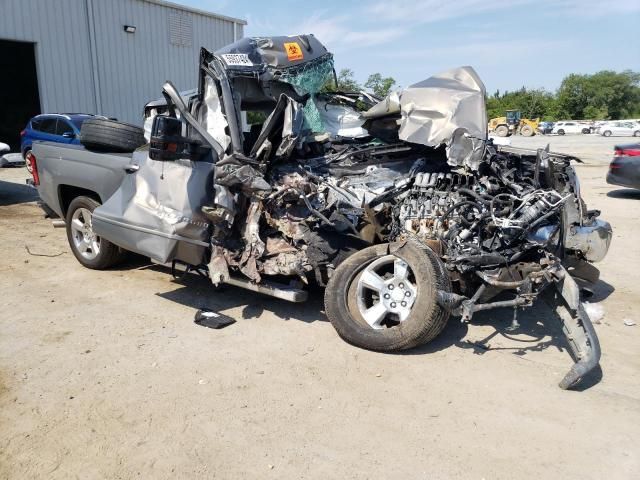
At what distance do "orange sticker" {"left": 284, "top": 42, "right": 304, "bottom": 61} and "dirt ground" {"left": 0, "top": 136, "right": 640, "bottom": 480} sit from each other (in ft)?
7.68

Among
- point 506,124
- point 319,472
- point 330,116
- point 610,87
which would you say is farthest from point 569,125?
point 319,472

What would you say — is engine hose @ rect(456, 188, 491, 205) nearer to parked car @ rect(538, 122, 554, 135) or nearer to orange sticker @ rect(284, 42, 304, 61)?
orange sticker @ rect(284, 42, 304, 61)

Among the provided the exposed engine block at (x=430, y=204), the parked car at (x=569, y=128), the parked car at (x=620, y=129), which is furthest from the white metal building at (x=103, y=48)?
the parked car at (x=569, y=128)

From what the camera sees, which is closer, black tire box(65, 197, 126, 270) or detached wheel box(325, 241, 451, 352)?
detached wheel box(325, 241, 451, 352)

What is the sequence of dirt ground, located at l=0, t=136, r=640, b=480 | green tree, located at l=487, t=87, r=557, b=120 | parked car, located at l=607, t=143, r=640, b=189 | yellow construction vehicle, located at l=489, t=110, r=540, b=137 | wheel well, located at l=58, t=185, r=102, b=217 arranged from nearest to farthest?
dirt ground, located at l=0, t=136, r=640, b=480, wheel well, located at l=58, t=185, r=102, b=217, parked car, located at l=607, t=143, r=640, b=189, yellow construction vehicle, located at l=489, t=110, r=540, b=137, green tree, located at l=487, t=87, r=557, b=120

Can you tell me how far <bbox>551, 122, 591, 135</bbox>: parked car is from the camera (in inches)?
1977

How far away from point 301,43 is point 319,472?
13.6 ft

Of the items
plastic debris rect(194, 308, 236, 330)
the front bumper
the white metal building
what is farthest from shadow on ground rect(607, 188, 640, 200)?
the white metal building

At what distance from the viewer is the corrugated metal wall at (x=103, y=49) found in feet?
55.0

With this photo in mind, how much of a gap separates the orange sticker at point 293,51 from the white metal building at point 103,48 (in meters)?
14.8

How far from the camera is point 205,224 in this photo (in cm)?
460

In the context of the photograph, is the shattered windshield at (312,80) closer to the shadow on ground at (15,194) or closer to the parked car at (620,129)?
the shadow on ground at (15,194)

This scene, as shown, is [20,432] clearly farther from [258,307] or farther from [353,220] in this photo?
[353,220]

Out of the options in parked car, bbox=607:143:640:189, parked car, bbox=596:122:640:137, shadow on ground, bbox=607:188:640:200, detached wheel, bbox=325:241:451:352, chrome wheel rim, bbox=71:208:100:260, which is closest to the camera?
detached wheel, bbox=325:241:451:352
